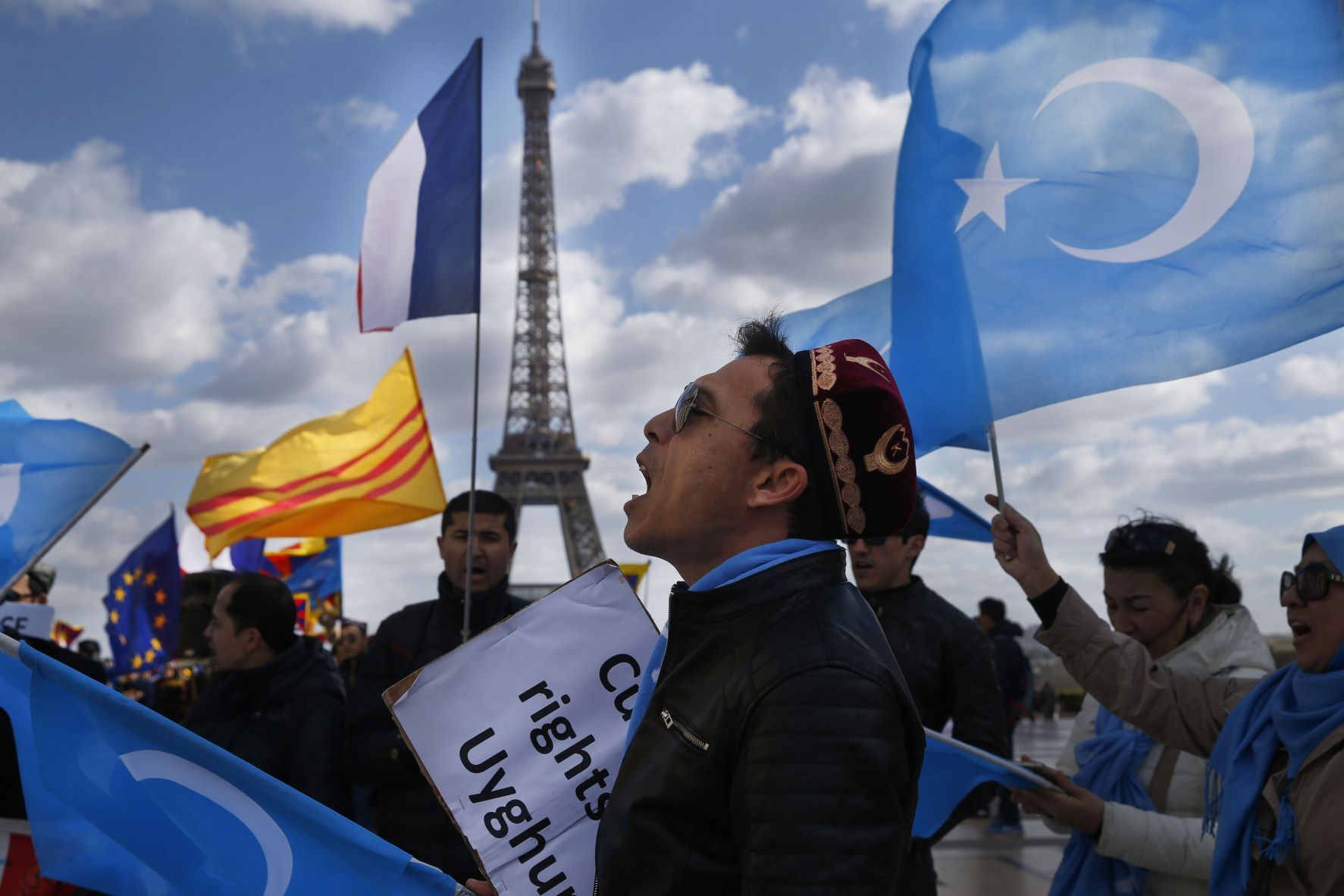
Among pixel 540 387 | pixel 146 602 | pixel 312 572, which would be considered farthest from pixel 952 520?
pixel 540 387

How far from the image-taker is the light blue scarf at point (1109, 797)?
288 centimetres

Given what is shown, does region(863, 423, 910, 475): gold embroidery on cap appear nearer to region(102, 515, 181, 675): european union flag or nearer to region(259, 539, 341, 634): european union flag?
region(102, 515, 181, 675): european union flag

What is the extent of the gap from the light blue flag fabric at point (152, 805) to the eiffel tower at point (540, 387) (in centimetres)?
4046

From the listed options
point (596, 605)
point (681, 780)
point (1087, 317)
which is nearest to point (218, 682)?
point (596, 605)

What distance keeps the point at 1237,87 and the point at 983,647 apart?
174 centimetres

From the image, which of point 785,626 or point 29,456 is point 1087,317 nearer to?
point 785,626

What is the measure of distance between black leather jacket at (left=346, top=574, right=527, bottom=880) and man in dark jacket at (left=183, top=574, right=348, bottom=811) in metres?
0.09

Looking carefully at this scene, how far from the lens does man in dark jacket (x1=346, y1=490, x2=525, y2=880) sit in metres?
3.32

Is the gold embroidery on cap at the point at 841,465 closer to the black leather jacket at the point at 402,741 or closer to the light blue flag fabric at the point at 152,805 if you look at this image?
the light blue flag fabric at the point at 152,805

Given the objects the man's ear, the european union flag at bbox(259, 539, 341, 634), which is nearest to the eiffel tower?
the european union flag at bbox(259, 539, 341, 634)

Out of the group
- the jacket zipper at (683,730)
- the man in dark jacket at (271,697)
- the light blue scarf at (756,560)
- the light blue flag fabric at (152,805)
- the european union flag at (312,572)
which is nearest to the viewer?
the jacket zipper at (683,730)

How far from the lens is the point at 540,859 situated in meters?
2.15

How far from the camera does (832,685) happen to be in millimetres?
1385

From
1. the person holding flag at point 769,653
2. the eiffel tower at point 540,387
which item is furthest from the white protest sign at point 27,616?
the eiffel tower at point 540,387
